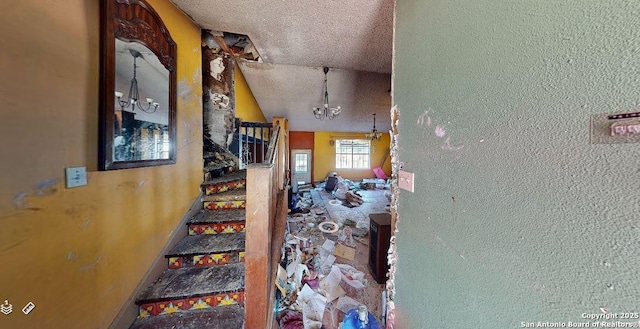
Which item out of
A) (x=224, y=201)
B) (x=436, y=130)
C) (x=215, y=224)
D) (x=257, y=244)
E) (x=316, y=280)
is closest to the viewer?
(x=436, y=130)

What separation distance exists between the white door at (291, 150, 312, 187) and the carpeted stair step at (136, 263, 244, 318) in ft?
18.3

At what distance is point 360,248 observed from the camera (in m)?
2.98

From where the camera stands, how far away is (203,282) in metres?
1.44

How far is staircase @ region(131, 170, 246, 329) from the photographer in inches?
50.6

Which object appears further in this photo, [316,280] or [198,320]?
[316,280]

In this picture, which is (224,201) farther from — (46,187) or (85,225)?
(46,187)

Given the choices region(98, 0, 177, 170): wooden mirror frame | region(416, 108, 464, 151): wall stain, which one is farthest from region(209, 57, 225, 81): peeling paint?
region(416, 108, 464, 151): wall stain

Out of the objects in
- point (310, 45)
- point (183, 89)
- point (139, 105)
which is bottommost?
point (139, 105)

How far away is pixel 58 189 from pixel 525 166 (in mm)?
1878

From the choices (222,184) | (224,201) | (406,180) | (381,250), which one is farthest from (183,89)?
(381,250)

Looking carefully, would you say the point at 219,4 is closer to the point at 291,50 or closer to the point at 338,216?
the point at 291,50

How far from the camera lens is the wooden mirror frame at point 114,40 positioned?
1.08 meters

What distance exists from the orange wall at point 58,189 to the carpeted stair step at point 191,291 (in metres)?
0.17

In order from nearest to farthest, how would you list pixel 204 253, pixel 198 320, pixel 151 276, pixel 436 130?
pixel 436 130 → pixel 198 320 → pixel 151 276 → pixel 204 253
